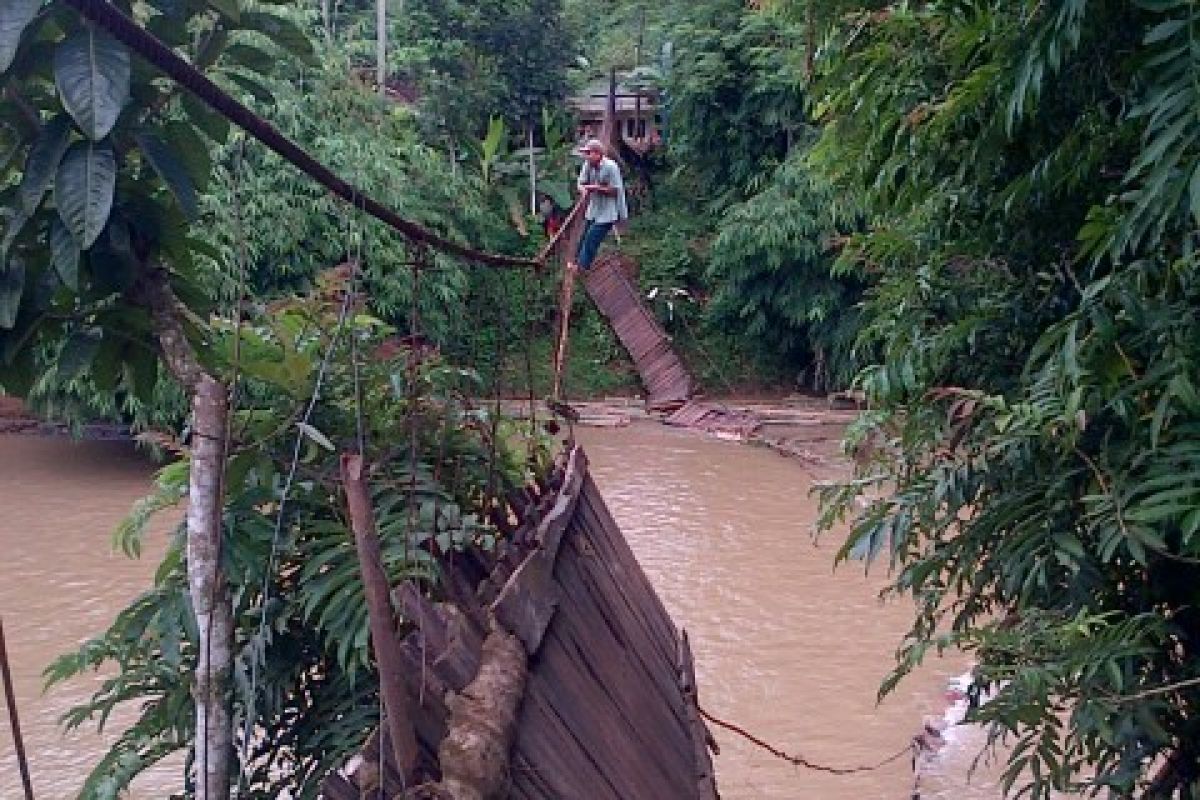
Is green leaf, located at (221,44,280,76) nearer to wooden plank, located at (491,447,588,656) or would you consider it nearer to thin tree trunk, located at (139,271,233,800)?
thin tree trunk, located at (139,271,233,800)

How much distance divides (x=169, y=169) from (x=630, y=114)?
1369 centimetres

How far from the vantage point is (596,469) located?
9609mm

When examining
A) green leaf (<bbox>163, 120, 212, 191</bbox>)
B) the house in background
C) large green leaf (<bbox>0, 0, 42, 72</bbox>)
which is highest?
the house in background

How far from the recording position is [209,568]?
5.61 ft

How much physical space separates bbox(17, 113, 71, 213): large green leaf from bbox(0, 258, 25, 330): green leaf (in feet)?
0.37

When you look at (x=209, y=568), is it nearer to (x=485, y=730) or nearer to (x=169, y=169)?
(x=485, y=730)

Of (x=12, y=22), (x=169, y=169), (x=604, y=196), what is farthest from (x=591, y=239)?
(x=12, y=22)

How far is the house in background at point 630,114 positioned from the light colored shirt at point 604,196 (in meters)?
6.22

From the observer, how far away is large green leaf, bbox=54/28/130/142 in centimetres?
159

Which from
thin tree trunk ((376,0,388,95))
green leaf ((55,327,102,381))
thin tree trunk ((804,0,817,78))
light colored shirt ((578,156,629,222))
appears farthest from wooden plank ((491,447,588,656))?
thin tree trunk ((376,0,388,95))

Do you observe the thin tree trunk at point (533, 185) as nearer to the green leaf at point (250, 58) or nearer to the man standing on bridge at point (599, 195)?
the man standing on bridge at point (599, 195)

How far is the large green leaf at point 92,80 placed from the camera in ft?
5.21

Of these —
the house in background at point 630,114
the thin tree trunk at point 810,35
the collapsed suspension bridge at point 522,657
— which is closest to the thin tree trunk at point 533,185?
the house in background at point 630,114

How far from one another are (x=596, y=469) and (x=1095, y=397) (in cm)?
772
